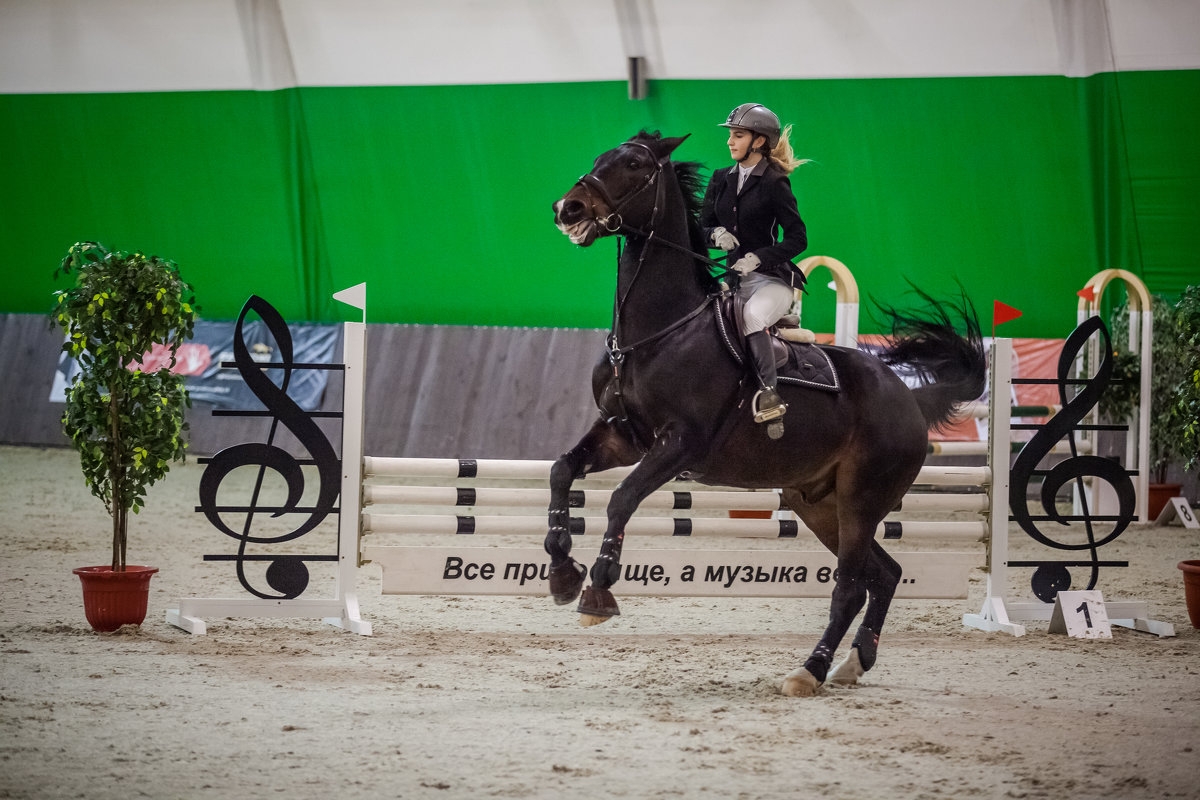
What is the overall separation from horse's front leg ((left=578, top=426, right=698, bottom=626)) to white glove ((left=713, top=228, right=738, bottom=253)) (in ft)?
2.53

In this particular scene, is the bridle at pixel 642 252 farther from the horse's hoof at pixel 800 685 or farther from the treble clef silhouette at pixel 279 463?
the treble clef silhouette at pixel 279 463

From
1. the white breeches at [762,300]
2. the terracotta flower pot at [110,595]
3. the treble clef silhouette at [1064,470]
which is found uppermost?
the white breeches at [762,300]

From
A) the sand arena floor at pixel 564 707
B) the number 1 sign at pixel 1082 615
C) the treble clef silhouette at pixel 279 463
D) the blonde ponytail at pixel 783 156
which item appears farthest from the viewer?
the number 1 sign at pixel 1082 615

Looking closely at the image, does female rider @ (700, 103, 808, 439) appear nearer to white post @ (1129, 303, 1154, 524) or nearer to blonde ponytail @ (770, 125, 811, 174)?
blonde ponytail @ (770, 125, 811, 174)

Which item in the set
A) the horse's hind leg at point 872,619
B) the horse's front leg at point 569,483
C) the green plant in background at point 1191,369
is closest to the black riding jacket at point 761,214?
the horse's front leg at point 569,483

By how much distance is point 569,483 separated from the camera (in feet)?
13.5

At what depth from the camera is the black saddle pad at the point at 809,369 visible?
4402 millimetres

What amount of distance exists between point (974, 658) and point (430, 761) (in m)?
2.71

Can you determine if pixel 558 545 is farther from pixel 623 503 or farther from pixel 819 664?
pixel 819 664

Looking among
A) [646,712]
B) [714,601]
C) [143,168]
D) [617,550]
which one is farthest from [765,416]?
[143,168]

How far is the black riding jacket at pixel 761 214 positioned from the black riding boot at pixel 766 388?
0.30 meters

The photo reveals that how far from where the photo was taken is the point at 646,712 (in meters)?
3.84

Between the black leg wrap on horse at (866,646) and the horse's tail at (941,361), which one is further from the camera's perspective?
the horse's tail at (941,361)

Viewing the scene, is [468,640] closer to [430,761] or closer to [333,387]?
[430,761]
